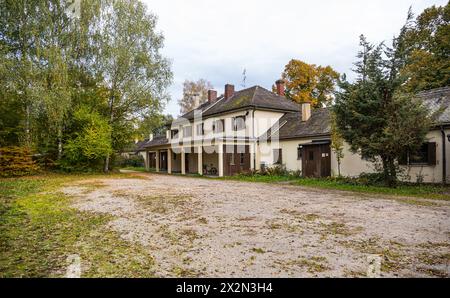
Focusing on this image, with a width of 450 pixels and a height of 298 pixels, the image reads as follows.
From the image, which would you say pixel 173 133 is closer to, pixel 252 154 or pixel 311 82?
pixel 252 154

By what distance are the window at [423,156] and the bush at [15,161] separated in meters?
21.9

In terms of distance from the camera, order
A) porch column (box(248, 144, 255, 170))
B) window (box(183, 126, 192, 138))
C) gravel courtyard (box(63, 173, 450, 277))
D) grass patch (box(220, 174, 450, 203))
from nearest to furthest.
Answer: gravel courtyard (box(63, 173, 450, 277)), grass patch (box(220, 174, 450, 203)), porch column (box(248, 144, 255, 170)), window (box(183, 126, 192, 138))

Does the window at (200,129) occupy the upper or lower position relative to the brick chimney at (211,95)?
lower

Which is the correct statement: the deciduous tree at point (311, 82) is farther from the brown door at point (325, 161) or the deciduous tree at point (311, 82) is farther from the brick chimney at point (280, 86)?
the brown door at point (325, 161)

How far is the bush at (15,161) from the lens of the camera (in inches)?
694

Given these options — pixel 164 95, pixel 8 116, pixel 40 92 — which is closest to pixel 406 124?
pixel 164 95

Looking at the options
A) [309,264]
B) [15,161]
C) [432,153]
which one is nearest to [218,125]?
[15,161]

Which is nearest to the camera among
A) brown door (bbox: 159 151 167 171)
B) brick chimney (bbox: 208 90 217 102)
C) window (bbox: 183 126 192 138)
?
window (bbox: 183 126 192 138)

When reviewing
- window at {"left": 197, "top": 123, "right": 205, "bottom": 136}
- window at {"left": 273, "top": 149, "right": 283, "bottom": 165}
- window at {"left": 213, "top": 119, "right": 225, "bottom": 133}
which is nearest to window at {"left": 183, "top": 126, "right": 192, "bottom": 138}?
window at {"left": 197, "top": 123, "right": 205, "bottom": 136}

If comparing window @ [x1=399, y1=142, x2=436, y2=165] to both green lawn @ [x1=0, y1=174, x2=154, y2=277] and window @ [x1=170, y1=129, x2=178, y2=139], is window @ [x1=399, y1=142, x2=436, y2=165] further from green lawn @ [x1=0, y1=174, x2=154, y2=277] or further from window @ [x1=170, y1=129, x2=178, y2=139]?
window @ [x1=170, y1=129, x2=178, y2=139]

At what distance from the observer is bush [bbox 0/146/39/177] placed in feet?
57.8

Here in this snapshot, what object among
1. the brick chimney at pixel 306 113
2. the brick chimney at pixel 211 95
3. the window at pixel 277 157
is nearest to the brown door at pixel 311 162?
the window at pixel 277 157

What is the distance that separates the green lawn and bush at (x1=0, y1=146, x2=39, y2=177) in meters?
12.6
